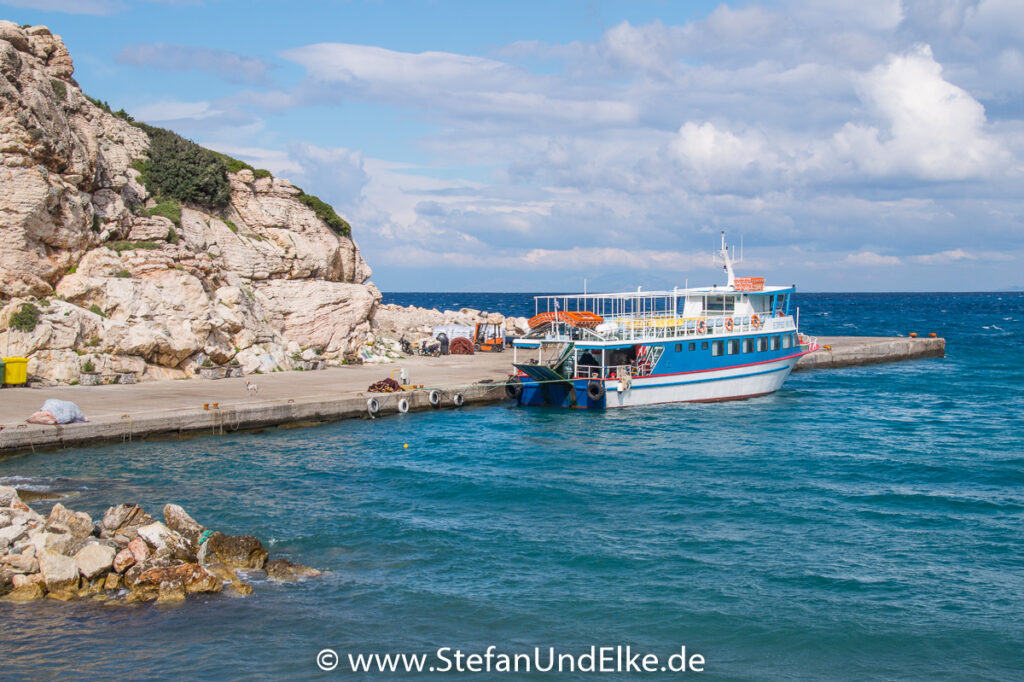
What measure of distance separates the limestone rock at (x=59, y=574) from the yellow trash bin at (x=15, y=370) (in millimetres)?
16880

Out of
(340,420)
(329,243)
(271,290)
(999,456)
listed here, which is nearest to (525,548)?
(340,420)

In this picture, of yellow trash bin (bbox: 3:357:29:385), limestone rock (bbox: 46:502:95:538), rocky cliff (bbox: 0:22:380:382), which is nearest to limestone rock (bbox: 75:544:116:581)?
limestone rock (bbox: 46:502:95:538)

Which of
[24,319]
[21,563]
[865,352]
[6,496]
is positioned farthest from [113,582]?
[865,352]

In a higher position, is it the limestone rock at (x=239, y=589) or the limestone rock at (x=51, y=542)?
the limestone rock at (x=51, y=542)

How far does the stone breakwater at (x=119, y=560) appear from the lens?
44.3ft

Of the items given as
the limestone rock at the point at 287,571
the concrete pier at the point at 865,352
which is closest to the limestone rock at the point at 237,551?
the limestone rock at the point at 287,571

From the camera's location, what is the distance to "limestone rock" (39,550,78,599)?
13.5 meters

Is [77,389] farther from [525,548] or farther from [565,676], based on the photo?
[565,676]

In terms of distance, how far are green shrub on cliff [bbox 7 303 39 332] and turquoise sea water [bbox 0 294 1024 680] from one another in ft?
27.5

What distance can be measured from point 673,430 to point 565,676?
1978 centimetres

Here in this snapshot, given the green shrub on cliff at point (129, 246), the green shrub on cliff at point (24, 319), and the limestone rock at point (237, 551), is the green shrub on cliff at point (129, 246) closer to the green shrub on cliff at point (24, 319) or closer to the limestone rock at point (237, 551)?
the green shrub on cliff at point (24, 319)

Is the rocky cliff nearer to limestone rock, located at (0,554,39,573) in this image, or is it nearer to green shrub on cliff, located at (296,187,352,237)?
green shrub on cliff, located at (296,187,352,237)

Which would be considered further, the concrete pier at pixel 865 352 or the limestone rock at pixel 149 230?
the concrete pier at pixel 865 352

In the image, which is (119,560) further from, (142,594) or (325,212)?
(325,212)
